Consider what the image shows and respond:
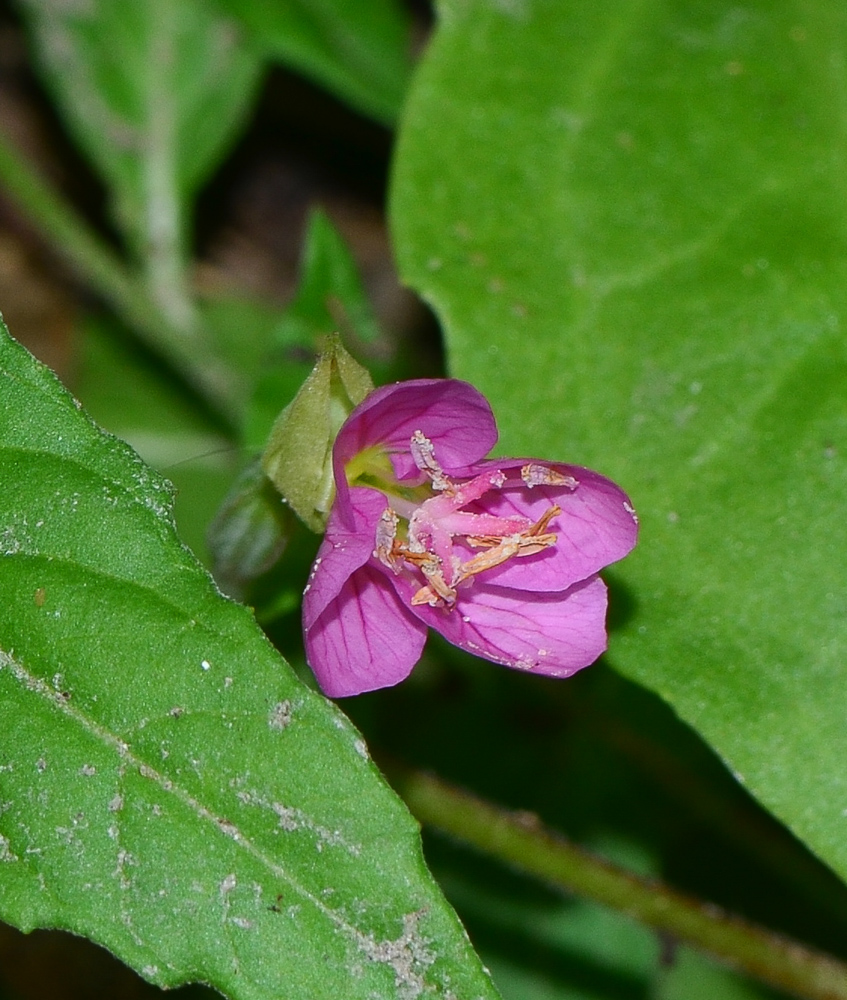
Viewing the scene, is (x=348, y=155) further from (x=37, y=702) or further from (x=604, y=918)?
(x=37, y=702)

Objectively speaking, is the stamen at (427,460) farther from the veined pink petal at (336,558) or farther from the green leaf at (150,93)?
the green leaf at (150,93)

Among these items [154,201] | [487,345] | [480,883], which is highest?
[487,345]

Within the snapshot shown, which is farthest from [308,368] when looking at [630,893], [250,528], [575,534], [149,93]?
[149,93]

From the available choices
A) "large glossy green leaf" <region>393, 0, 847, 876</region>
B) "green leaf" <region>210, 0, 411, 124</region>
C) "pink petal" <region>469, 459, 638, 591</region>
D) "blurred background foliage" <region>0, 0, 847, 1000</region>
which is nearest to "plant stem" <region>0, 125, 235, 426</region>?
"blurred background foliage" <region>0, 0, 847, 1000</region>

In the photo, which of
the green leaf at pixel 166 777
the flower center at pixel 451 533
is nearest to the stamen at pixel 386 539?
the flower center at pixel 451 533

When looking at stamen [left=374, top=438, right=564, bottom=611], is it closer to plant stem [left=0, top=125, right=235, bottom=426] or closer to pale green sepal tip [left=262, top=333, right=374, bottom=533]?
pale green sepal tip [left=262, top=333, right=374, bottom=533]

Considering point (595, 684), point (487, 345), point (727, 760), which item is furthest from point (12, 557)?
point (595, 684)

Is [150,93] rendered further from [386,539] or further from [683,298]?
[386,539]
